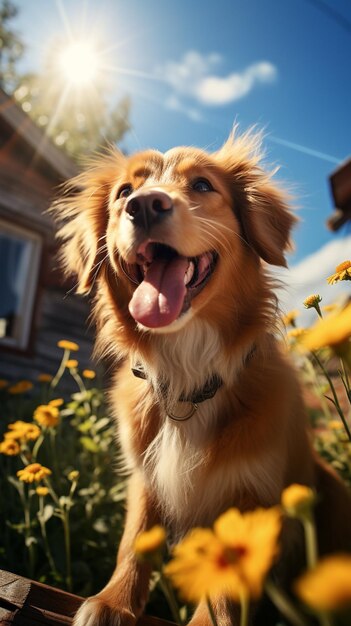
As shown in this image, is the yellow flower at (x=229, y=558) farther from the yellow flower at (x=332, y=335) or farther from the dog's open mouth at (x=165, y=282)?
the dog's open mouth at (x=165, y=282)

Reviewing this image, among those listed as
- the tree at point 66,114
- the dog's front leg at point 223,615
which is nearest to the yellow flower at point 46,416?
the dog's front leg at point 223,615

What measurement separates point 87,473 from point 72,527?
797 millimetres

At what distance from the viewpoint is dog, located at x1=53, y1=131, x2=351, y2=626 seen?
160 cm

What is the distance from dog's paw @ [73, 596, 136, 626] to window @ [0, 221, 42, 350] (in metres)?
5.05

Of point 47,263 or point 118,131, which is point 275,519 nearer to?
point 47,263

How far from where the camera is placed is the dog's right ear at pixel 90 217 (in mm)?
2292

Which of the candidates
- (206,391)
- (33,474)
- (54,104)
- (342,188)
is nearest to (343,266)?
(206,391)

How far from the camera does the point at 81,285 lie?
2264 millimetres

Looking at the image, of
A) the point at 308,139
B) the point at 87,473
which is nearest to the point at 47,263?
the point at 87,473

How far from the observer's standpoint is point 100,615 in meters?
1.35

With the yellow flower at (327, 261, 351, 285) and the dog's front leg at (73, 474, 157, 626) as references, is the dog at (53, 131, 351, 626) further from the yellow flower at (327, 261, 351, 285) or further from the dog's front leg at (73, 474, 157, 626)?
the yellow flower at (327, 261, 351, 285)

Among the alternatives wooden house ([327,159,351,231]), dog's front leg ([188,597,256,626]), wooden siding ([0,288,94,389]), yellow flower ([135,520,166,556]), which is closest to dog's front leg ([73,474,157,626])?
dog's front leg ([188,597,256,626])

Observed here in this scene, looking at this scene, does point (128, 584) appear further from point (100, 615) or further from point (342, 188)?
point (342, 188)

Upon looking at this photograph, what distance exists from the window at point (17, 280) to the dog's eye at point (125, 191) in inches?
171
